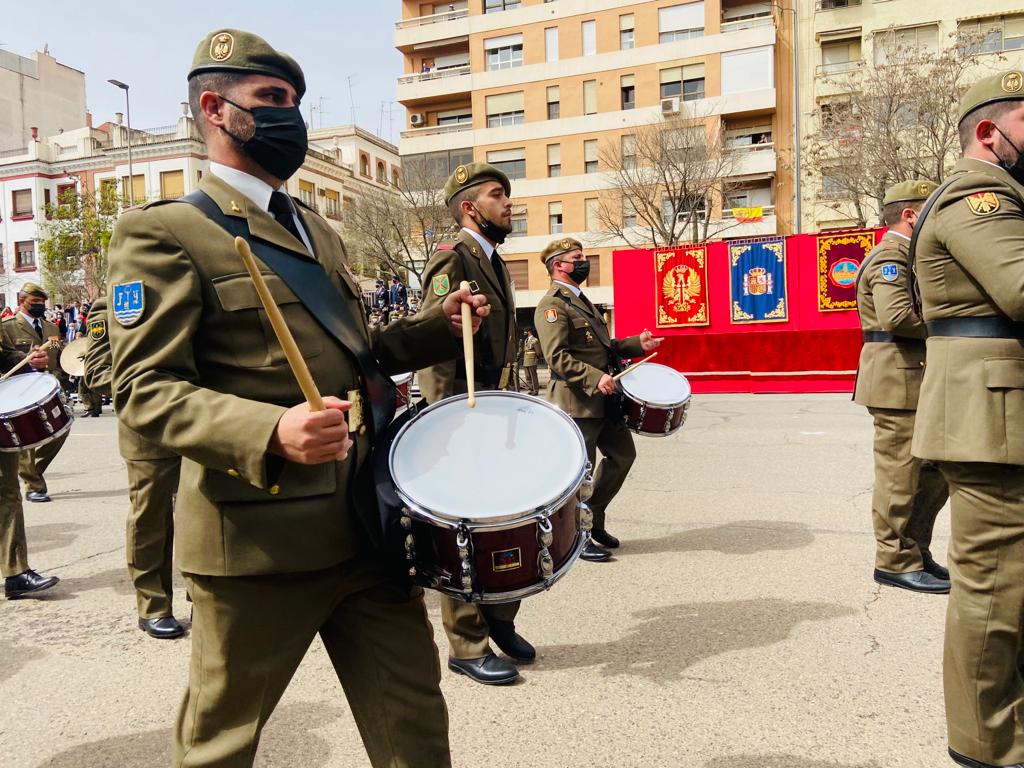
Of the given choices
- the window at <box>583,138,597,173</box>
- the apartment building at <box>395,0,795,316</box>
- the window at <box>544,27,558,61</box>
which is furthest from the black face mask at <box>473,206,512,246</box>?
the window at <box>544,27,558,61</box>

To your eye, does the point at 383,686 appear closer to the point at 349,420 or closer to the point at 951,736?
the point at 349,420

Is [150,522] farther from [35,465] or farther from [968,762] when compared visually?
[35,465]

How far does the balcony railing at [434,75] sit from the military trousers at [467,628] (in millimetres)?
Result: 39048

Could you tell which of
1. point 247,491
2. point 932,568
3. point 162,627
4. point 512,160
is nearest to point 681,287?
point 932,568

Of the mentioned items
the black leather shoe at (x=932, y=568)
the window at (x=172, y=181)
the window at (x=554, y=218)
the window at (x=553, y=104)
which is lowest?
the black leather shoe at (x=932, y=568)

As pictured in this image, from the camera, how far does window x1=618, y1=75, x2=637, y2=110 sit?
1433 inches

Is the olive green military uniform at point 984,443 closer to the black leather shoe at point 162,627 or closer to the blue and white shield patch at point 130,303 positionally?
the blue and white shield patch at point 130,303

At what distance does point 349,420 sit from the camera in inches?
78.9

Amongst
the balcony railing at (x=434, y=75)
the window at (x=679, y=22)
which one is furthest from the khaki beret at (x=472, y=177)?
the balcony railing at (x=434, y=75)

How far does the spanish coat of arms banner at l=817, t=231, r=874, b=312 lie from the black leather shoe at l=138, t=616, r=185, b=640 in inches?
540

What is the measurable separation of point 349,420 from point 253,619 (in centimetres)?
49

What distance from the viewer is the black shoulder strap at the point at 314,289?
1.92 metres

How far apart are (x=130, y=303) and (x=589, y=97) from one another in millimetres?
37743

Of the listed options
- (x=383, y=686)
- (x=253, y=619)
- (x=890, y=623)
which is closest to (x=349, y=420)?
(x=253, y=619)
